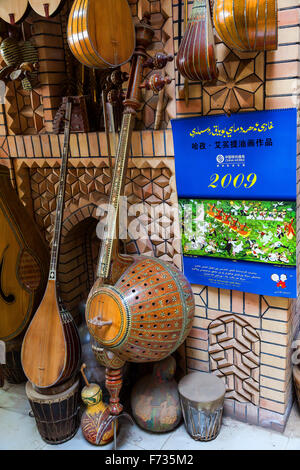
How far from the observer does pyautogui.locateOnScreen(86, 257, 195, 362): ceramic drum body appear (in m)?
2.18

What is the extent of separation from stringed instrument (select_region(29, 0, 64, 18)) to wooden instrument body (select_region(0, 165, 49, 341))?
113 cm

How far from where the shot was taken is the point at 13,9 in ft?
7.77

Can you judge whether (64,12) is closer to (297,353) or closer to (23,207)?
(23,207)

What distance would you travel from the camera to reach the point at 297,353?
2.70m

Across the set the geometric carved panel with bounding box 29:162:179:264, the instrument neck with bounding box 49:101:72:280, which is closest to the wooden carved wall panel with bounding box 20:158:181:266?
the geometric carved panel with bounding box 29:162:179:264

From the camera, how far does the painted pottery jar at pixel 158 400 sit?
2.60 m

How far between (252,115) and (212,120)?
24cm

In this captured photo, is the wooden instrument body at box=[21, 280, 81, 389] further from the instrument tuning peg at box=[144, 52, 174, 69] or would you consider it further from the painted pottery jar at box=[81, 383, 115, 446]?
the instrument tuning peg at box=[144, 52, 174, 69]

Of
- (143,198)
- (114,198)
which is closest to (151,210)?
(143,198)

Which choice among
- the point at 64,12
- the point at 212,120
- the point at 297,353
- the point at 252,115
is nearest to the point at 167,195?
the point at 212,120

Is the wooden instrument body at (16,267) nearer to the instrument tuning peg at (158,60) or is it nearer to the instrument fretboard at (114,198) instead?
the instrument fretboard at (114,198)

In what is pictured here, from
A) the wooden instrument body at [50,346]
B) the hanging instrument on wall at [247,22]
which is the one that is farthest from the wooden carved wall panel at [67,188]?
the hanging instrument on wall at [247,22]

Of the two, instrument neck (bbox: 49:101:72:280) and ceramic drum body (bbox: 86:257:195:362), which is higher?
instrument neck (bbox: 49:101:72:280)

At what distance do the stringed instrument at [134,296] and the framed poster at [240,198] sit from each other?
Answer: 1.10ft
